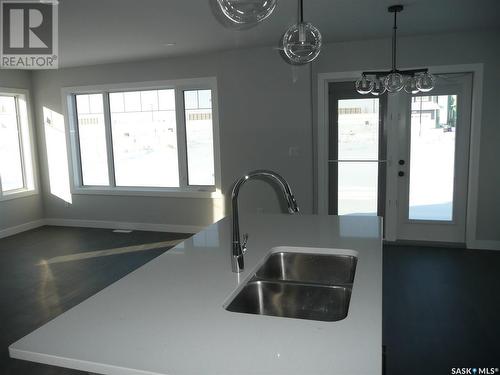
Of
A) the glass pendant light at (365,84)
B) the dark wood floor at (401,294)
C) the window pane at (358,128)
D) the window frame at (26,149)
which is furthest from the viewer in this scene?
the window frame at (26,149)

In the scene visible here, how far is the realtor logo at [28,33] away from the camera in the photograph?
3.39 m

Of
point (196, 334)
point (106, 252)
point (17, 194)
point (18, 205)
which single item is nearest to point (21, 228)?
point (18, 205)

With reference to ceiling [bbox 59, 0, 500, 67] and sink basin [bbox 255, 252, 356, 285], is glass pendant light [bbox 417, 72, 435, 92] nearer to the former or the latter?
ceiling [bbox 59, 0, 500, 67]

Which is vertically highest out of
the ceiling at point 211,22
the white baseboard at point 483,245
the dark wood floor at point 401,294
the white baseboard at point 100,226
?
the ceiling at point 211,22

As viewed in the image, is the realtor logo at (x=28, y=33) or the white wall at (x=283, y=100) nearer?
the realtor logo at (x=28, y=33)

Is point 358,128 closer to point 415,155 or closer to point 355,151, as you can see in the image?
point 355,151

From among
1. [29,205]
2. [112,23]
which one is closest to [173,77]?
[112,23]

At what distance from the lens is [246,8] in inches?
58.1

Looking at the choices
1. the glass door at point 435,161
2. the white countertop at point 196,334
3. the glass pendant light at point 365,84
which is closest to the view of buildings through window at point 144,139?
the glass door at point 435,161

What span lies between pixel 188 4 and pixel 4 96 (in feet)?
14.3

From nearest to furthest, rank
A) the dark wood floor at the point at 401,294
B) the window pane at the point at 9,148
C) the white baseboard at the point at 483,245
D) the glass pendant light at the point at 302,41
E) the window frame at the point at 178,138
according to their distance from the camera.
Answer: the glass pendant light at the point at 302,41 → the dark wood floor at the point at 401,294 → the white baseboard at the point at 483,245 → the window frame at the point at 178,138 → the window pane at the point at 9,148

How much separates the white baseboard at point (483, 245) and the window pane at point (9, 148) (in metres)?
6.62

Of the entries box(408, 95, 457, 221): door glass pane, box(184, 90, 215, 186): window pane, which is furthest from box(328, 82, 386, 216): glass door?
box(184, 90, 215, 186): window pane

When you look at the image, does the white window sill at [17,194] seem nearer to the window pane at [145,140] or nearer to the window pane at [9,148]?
the window pane at [9,148]
